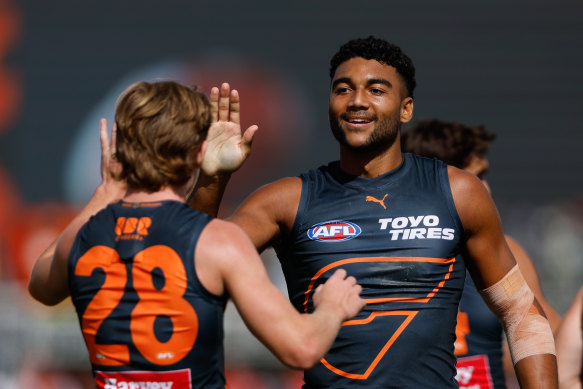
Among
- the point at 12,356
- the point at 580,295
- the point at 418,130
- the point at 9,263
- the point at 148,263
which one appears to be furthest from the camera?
the point at 9,263

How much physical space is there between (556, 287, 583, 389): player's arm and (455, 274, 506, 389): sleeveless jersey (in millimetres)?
316

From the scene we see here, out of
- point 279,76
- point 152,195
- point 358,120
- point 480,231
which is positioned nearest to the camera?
point 152,195

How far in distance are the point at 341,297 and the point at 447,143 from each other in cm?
237

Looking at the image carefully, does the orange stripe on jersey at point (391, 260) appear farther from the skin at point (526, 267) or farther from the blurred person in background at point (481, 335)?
the blurred person in background at point (481, 335)

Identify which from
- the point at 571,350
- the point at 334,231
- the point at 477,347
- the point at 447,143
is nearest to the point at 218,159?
the point at 334,231

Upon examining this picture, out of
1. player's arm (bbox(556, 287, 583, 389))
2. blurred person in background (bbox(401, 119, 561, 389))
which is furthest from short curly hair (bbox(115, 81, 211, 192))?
player's arm (bbox(556, 287, 583, 389))

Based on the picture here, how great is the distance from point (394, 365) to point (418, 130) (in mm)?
1954

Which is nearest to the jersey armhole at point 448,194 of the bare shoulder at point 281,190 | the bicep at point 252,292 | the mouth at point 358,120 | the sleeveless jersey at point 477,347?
the mouth at point 358,120

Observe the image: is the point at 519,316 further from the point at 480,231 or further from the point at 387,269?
the point at 387,269

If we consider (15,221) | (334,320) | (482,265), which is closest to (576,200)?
(15,221)

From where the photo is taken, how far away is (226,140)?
3984 millimetres

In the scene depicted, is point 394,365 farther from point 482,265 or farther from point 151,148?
point 151,148

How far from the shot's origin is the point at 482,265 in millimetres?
3920

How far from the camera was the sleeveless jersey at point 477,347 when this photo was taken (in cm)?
480
